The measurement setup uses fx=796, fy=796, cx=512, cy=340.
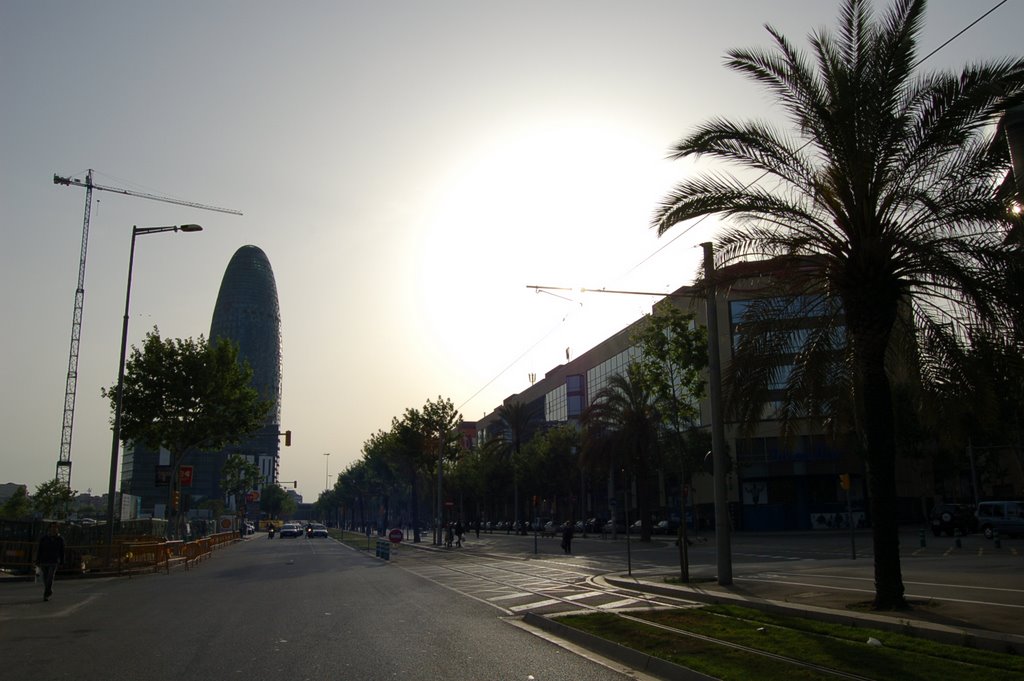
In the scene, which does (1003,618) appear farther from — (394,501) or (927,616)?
(394,501)

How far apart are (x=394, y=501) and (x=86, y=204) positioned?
75569mm

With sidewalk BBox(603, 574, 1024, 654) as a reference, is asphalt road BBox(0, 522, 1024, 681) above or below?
A: below

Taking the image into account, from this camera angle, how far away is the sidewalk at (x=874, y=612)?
9.99 m

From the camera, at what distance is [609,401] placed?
4672cm

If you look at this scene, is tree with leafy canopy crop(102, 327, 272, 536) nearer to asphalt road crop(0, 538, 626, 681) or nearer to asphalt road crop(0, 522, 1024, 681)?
asphalt road crop(0, 522, 1024, 681)

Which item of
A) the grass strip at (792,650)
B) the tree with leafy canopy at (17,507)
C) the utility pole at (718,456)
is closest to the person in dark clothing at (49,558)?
the grass strip at (792,650)

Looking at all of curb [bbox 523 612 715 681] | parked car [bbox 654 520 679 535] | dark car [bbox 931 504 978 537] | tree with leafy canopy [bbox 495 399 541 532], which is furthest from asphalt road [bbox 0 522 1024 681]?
tree with leafy canopy [bbox 495 399 541 532]

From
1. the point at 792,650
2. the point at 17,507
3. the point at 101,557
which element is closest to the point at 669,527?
the point at 101,557

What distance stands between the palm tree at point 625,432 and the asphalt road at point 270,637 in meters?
24.2

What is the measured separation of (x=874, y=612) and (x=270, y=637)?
9.71 m

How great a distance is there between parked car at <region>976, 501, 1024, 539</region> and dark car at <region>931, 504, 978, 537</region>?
11.8ft

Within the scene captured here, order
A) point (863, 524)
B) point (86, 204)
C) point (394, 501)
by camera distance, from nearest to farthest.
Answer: point (863, 524)
point (86, 204)
point (394, 501)

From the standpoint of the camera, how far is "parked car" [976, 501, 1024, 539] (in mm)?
38375

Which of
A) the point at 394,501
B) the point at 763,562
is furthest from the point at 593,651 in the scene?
the point at 394,501
